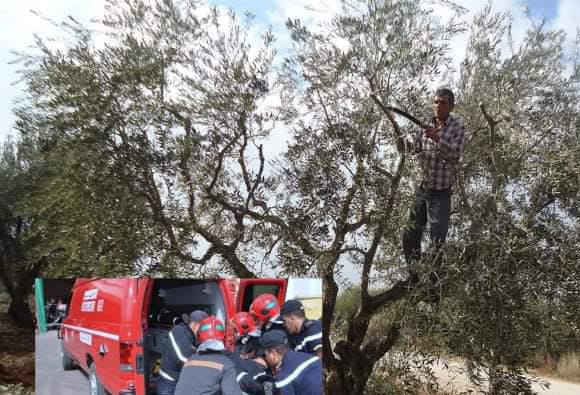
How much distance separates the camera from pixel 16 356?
4828mm

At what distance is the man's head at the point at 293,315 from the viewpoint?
457 centimetres

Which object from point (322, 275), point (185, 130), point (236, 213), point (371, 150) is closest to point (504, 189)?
point (371, 150)

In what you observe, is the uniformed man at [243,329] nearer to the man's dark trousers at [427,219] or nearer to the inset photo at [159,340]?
the inset photo at [159,340]

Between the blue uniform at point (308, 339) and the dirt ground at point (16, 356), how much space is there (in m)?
1.84

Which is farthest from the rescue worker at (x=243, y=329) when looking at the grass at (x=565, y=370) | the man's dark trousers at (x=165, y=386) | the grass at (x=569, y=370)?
the grass at (x=569, y=370)

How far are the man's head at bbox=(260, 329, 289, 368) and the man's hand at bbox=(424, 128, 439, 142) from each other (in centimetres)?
232

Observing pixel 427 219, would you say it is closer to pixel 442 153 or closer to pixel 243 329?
pixel 442 153

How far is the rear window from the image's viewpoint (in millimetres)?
4008

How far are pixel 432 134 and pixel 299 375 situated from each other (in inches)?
97.0

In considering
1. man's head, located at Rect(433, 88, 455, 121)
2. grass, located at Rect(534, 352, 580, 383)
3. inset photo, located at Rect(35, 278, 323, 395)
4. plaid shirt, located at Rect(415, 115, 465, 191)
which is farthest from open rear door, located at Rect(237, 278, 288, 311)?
grass, located at Rect(534, 352, 580, 383)

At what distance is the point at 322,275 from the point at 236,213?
3.80 ft

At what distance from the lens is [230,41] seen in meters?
6.55

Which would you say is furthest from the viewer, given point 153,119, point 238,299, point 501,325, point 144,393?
point 153,119

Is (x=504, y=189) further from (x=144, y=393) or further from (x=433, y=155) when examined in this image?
(x=144, y=393)
